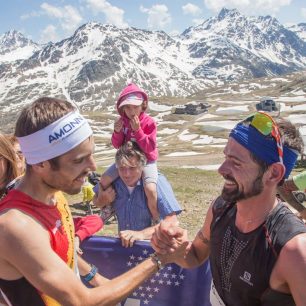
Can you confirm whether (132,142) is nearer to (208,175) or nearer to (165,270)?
(165,270)

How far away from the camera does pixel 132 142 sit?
771 cm

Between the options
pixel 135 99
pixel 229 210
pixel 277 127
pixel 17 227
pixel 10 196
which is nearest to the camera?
pixel 17 227

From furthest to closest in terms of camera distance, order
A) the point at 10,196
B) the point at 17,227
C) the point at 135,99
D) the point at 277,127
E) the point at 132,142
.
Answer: the point at 135,99 < the point at 132,142 < the point at 277,127 < the point at 10,196 < the point at 17,227

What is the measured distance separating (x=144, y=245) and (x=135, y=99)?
356 cm

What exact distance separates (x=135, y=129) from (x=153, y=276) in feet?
10.4

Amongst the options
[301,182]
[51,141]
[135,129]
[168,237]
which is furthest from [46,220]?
[301,182]

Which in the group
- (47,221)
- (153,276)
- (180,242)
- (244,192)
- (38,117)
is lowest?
(153,276)

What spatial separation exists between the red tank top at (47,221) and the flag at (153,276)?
6.37 feet

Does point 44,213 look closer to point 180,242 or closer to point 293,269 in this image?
point 180,242

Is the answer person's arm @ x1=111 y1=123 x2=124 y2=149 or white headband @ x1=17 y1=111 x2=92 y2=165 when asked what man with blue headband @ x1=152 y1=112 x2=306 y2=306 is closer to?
white headband @ x1=17 y1=111 x2=92 y2=165

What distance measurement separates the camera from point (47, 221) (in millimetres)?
4129

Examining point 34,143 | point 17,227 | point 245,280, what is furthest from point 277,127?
point 17,227

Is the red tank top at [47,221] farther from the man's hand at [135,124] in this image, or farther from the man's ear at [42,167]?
the man's hand at [135,124]

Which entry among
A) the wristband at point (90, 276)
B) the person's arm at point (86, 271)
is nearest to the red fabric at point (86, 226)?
the person's arm at point (86, 271)
